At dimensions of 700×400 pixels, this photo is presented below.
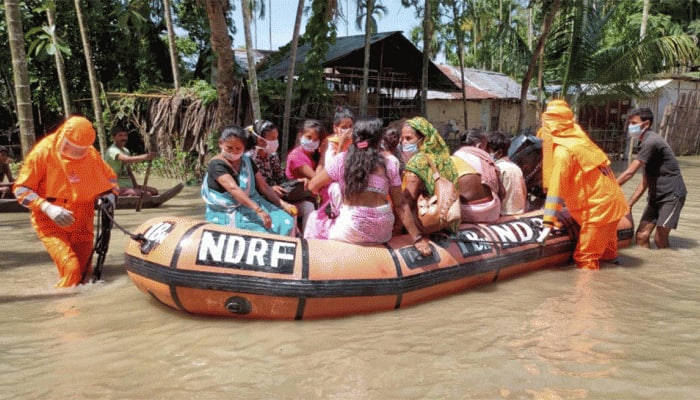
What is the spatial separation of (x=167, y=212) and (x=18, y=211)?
2.13 m

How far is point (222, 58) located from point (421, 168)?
6.87m

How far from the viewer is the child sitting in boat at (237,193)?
454cm

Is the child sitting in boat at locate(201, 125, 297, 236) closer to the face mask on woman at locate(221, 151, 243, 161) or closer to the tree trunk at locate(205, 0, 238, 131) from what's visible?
the face mask on woman at locate(221, 151, 243, 161)

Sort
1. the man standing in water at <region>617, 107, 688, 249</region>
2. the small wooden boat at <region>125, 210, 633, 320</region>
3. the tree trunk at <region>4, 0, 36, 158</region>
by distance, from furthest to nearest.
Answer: the man standing in water at <region>617, 107, 688, 249</region> → the tree trunk at <region>4, 0, 36, 158</region> → the small wooden boat at <region>125, 210, 633, 320</region>

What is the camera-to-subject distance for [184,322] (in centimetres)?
416

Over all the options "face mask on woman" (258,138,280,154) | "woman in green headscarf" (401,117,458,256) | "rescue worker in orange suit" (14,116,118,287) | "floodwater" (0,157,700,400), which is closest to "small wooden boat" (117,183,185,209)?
"floodwater" (0,157,700,400)

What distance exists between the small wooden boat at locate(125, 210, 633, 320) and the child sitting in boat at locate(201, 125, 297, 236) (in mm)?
361

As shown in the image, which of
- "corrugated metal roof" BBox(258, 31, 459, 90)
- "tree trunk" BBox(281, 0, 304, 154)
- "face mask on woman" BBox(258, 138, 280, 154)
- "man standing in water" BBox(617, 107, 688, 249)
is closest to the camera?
"face mask on woman" BBox(258, 138, 280, 154)

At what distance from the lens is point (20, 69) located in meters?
5.58

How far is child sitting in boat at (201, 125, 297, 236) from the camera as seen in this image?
454cm

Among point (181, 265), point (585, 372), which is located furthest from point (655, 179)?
point (181, 265)

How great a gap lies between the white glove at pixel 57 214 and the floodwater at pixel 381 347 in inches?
26.3

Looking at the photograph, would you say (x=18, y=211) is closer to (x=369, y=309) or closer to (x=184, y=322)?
(x=184, y=322)

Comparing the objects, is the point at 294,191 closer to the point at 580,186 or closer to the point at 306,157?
the point at 306,157
